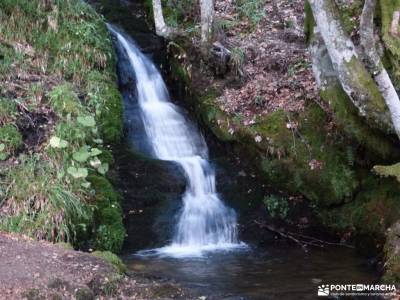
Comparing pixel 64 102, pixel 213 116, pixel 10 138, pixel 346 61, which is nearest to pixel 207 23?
pixel 213 116

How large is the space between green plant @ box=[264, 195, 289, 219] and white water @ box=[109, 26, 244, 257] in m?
0.62

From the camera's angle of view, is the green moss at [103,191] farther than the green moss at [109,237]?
Yes

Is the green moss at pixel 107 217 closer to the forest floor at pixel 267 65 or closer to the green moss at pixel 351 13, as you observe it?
the forest floor at pixel 267 65

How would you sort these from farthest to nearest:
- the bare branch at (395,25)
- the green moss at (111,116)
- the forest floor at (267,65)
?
the forest floor at (267,65), the green moss at (111,116), the bare branch at (395,25)

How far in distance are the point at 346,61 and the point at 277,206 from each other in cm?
275

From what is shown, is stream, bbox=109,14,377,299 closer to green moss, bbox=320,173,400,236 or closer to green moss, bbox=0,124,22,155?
green moss, bbox=320,173,400,236

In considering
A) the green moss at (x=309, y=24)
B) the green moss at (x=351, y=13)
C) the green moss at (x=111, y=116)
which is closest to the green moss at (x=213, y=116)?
the green moss at (x=111, y=116)

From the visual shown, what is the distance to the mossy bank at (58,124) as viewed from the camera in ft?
25.6

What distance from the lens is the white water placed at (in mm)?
8727

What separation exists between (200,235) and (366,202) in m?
2.74

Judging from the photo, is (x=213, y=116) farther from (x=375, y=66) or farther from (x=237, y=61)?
(x=375, y=66)

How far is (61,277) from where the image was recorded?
227 inches

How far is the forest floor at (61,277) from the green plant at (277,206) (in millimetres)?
2910

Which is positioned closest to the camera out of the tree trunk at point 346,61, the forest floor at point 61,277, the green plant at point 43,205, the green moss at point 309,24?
the forest floor at point 61,277
